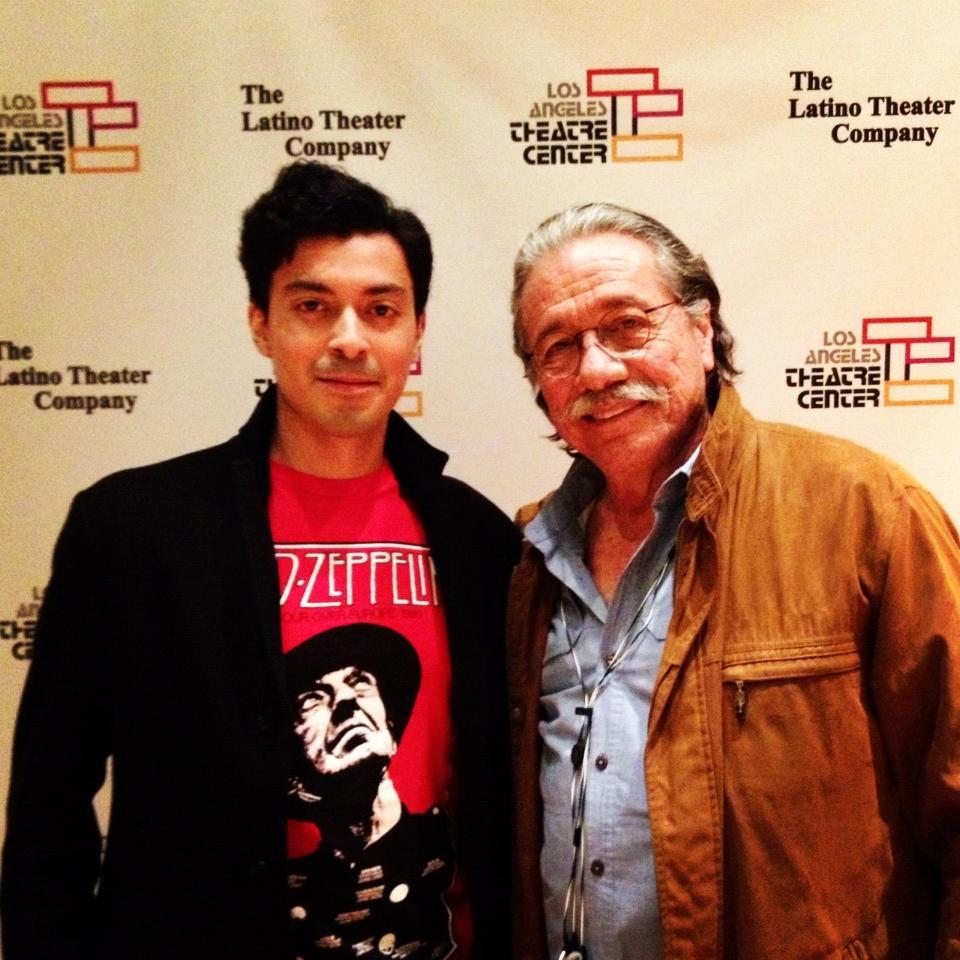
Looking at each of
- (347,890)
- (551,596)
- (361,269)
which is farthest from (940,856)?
(361,269)

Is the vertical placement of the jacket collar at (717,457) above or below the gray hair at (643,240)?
below

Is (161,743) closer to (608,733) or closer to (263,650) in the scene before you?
(263,650)

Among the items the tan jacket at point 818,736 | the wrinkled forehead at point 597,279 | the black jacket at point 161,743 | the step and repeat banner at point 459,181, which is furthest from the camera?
the step and repeat banner at point 459,181

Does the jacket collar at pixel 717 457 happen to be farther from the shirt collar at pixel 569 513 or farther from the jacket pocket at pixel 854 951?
the jacket pocket at pixel 854 951

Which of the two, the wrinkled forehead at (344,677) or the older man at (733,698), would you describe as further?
the wrinkled forehead at (344,677)

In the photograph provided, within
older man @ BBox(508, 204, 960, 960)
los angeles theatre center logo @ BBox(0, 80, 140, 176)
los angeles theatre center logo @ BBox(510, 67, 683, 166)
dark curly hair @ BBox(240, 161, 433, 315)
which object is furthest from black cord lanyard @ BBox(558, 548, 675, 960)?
los angeles theatre center logo @ BBox(0, 80, 140, 176)

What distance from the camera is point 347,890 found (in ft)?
4.35

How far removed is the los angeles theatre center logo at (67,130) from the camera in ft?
6.19

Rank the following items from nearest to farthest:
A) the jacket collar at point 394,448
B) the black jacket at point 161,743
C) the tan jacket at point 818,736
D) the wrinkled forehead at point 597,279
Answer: the tan jacket at point 818,736 → the black jacket at point 161,743 → the wrinkled forehead at point 597,279 → the jacket collar at point 394,448

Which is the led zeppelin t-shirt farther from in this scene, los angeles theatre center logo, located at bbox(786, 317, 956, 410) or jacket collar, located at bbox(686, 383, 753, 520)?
los angeles theatre center logo, located at bbox(786, 317, 956, 410)

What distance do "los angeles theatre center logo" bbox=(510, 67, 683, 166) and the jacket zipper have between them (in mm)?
1257

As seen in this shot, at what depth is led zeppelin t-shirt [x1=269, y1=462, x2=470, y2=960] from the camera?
1325 millimetres

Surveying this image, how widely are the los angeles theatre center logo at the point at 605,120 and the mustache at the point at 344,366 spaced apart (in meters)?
0.76


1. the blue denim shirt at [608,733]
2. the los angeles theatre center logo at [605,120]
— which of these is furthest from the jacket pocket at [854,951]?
the los angeles theatre center logo at [605,120]
